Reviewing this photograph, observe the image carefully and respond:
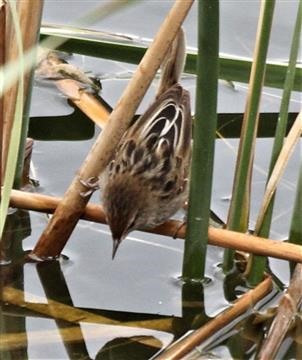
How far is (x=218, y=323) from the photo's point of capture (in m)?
4.83

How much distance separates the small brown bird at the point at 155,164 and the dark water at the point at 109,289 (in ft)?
0.97

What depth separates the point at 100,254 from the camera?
17.9 ft

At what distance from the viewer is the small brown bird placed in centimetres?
527

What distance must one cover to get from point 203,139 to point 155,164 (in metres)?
0.86

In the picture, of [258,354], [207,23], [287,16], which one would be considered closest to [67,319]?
[258,354]

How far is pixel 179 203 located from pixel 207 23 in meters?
1.41

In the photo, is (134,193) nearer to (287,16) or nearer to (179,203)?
(179,203)

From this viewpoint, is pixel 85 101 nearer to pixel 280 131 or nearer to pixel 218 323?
pixel 280 131

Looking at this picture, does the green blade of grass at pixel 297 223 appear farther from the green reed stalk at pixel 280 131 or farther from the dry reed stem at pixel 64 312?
the dry reed stem at pixel 64 312

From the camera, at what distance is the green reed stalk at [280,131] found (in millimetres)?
4473

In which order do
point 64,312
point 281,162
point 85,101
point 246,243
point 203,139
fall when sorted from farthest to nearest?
point 85,101
point 64,312
point 281,162
point 246,243
point 203,139

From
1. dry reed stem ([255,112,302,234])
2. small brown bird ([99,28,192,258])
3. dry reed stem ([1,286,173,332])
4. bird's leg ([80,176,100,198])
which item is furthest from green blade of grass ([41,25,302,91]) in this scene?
dry reed stem ([1,286,173,332])

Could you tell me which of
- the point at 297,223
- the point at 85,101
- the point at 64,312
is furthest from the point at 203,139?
the point at 85,101

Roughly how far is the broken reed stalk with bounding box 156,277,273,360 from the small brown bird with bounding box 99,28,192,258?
585mm
